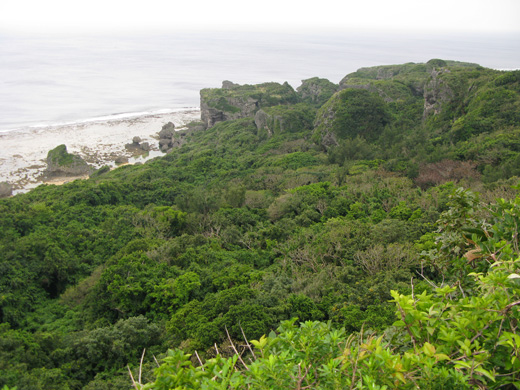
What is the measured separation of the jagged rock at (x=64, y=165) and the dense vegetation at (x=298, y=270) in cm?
820

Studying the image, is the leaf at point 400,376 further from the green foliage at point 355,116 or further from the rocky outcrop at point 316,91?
the rocky outcrop at point 316,91

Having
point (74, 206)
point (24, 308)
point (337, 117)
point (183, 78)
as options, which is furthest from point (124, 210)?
point (183, 78)

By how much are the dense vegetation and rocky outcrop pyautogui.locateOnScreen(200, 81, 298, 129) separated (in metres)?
20.2

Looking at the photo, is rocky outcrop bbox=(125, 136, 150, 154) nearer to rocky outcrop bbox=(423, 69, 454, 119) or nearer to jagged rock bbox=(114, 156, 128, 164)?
jagged rock bbox=(114, 156, 128, 164)

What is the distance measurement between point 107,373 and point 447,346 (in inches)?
347

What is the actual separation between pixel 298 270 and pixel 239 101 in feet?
139

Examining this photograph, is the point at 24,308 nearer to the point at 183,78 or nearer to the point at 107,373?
the point at 107,373

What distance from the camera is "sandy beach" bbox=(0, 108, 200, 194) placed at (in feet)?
129

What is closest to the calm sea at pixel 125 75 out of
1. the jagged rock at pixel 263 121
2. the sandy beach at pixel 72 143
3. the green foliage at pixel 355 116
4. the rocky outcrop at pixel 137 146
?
the sandy beach at pixel 72 143

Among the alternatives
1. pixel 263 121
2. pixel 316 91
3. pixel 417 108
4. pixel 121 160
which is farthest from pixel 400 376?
pixel 316 91

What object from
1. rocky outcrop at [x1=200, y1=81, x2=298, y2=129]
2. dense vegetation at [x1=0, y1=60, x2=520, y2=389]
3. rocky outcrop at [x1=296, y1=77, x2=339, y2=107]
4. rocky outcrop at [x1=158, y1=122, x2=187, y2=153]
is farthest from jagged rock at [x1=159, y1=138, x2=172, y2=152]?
rocky outcrop at [x1=296, y1=77, x2=339, y2=107]

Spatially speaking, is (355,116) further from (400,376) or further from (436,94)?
(400,376)

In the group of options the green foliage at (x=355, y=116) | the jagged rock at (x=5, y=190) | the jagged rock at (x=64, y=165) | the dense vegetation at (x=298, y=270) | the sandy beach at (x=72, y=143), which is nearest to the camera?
the dense vegetation at (x=298, y=270)

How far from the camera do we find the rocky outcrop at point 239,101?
50.3 meters
